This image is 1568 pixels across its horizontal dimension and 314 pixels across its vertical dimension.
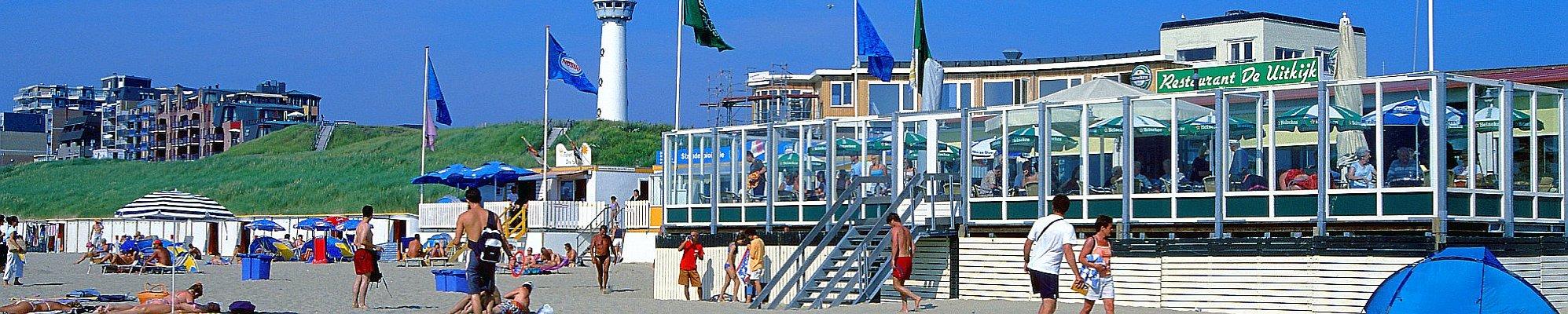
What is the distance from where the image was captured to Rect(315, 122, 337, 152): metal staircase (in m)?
123

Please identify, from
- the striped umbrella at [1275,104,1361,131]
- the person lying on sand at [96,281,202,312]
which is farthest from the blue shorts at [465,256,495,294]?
the striped umbrella at [1275,104,1361,131]

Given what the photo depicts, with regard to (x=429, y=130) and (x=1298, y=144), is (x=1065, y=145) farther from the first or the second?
(x=429, y=130)

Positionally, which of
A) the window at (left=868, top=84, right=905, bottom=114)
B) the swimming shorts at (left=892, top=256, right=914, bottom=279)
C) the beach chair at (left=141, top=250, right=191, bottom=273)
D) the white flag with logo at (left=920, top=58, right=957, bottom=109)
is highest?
the window at (left=868, top=84, right=905, bottom=114)

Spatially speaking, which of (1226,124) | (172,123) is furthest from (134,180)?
(1226,124)

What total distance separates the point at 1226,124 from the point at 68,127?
508 ft

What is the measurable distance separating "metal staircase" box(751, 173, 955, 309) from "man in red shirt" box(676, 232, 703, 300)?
60.6 inches

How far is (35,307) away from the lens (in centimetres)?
1555

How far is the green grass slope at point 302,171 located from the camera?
3494 inches

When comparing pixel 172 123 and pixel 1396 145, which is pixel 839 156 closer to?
pixel 1396 145

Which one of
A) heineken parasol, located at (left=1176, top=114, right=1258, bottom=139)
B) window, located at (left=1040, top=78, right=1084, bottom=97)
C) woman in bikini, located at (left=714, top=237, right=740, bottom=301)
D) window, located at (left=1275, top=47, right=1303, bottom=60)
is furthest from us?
window, located at (left=1275, top=47, right=1303, bottom=60)

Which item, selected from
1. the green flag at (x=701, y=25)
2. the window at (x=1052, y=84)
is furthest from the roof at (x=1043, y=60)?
the green flag at (x=701, y=25)

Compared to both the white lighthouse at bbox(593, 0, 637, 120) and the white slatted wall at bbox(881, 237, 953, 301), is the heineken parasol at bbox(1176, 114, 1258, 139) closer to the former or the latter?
the white slatted wall at bbox(881, 237, 953, 301)

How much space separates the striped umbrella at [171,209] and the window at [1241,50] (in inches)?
1118

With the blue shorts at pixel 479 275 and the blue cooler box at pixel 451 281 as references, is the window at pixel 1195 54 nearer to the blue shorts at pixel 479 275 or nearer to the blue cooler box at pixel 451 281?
the blue cooler box at pixel 451 281
